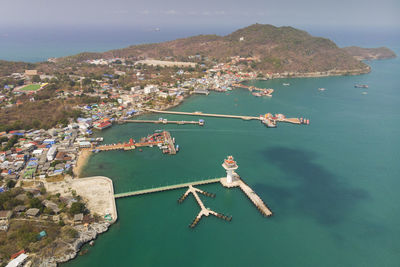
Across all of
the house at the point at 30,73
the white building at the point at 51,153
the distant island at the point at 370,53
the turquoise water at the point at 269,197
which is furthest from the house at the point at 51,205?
the distant island at the point at 370,53

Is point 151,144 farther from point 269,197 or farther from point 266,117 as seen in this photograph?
point 266,117

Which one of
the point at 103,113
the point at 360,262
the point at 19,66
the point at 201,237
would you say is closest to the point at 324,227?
the point at 360,262

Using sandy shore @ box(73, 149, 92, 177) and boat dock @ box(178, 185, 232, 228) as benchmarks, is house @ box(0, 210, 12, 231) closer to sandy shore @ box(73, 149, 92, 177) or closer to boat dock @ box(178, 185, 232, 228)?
sandy shore @ box(73, 149, 92, 177)

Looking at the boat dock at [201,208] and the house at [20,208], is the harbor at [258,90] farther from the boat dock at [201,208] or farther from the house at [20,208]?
the house at [20,208]

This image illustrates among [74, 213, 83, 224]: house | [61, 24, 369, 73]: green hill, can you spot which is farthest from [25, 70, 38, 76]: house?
[74, 213, 83, 224]: house

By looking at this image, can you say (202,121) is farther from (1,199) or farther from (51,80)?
(51,80)

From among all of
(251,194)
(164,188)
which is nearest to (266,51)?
(251,194)
